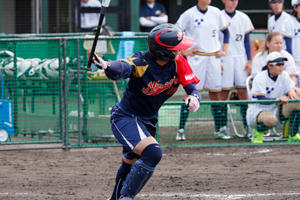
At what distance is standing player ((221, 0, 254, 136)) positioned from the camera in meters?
9.17

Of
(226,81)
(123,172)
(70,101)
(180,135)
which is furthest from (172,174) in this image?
(226,81)

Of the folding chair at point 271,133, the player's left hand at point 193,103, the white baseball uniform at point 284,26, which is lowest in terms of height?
the folding chair at point 271,133

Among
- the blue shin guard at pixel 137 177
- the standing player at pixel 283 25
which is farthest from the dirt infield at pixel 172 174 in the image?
the standing player at pixel 283 25

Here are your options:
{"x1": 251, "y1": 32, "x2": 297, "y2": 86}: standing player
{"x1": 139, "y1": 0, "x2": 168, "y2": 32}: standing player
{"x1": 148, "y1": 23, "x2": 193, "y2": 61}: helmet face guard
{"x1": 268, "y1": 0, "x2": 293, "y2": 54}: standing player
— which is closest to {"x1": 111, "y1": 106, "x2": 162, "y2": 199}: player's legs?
{"x1": 148, "y1": 23, "x2": 193, "y2": 61}: helmet face guard

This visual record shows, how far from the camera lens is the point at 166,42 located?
4.52m

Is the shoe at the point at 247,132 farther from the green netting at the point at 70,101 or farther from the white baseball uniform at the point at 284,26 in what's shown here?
the white baseball uniform at the point at 284,26

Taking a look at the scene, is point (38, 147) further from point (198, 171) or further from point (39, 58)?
point (198, 171)

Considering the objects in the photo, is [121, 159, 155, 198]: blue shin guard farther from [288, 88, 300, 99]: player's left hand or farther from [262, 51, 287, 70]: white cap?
[288, 88, 300, 99]: player's left hand

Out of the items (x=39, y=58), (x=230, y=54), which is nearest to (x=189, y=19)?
(x=230, y=54)

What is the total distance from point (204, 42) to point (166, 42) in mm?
4338

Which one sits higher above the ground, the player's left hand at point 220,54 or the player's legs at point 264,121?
the player's left hand at point 220,54

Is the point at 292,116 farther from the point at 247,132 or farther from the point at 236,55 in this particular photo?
the point at 236,55

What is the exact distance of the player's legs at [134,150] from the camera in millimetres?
4441

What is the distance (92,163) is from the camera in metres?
7.33
